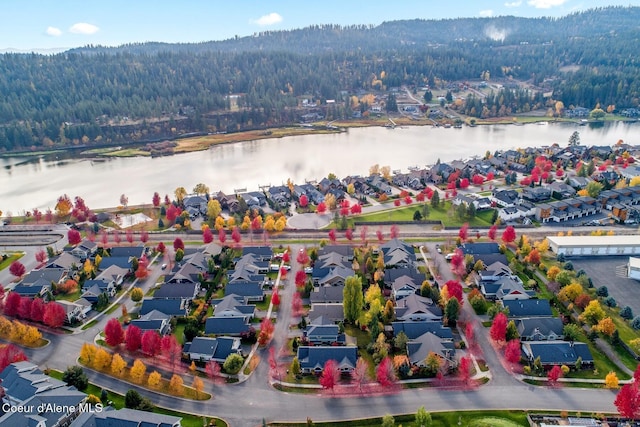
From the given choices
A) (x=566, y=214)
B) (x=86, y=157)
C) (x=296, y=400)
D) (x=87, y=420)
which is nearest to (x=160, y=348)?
(x=87, y=420)

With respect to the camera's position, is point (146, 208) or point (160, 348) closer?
point (160, 348)

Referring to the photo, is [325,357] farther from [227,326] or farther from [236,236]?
[236,236]

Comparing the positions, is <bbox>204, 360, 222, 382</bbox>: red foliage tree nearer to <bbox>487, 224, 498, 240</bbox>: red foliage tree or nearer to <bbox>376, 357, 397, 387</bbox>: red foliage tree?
<bbox>376, 357, 397, 387</bbox>: red foliage tree

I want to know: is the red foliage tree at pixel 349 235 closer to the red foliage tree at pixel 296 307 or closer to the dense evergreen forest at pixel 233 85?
the red foliage tree at pixel 296 307

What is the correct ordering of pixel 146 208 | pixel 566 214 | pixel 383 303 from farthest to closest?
pixel 146 208, pixel 566 214, pixel 383 303

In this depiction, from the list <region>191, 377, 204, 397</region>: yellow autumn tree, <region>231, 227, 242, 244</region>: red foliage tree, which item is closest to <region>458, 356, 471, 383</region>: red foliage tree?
<region>191, 377, 204, 397</region>: yellow autumn tree

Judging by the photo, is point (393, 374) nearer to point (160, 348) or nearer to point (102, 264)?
point (160, 348)

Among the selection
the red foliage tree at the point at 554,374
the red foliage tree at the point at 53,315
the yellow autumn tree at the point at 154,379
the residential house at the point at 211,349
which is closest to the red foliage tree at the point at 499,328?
the red foliage tree at the point at 554,374
